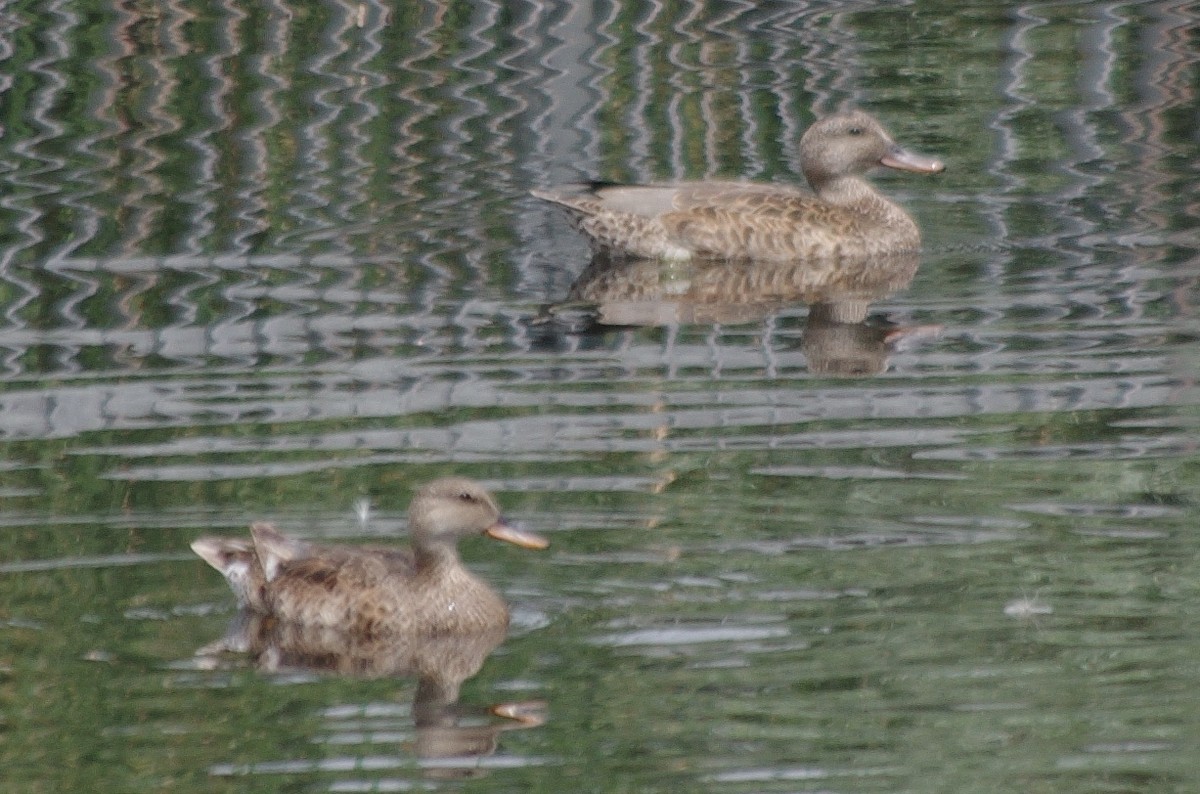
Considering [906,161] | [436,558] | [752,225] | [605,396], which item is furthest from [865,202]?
[436,558]

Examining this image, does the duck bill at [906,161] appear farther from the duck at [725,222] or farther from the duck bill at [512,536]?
the duck bill at [512,536]

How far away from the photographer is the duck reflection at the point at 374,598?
8758 mm

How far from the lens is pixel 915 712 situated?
25.1ft

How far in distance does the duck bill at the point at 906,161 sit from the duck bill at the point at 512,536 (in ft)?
19.7

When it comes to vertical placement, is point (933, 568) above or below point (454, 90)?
above

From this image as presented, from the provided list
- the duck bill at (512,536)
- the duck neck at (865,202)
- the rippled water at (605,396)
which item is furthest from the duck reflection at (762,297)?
the duck bill at (512,536)

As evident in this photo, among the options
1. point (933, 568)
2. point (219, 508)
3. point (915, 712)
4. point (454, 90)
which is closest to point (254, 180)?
point (454, 90)

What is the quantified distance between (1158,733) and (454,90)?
10214 mm

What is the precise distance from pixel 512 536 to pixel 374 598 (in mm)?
471

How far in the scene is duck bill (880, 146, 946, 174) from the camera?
14578 millimetres

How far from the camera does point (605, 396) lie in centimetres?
1095

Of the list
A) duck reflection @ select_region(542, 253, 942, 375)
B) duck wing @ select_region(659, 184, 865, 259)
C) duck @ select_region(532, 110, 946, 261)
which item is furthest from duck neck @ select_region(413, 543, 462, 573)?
duck wing @ select_region(659, 184, 865, 259)

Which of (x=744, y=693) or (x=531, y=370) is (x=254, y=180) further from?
(x=744, y=693)

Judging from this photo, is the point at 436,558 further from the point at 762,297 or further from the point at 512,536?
the point at 762,297
